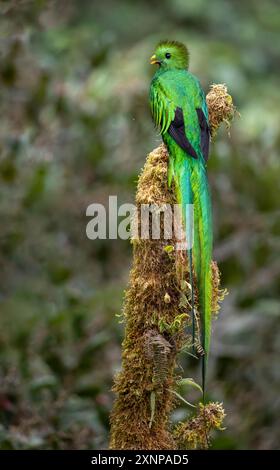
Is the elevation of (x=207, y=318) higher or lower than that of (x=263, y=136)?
lower

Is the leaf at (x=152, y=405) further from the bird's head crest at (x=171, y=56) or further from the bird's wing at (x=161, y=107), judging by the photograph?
the bird's head crest at (x=171, y=56)

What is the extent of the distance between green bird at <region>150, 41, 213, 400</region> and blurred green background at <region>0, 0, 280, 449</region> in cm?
148

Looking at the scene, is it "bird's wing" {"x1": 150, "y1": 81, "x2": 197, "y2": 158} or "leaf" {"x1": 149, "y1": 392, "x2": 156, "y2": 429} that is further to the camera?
"bird's wing" {"x1": 150, "y1": 81, "x2": 197, "y2": 158}

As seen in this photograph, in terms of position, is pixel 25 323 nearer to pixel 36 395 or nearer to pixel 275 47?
pixel 36 395

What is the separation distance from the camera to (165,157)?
10.1 feet

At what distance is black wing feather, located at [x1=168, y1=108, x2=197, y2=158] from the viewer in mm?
2988

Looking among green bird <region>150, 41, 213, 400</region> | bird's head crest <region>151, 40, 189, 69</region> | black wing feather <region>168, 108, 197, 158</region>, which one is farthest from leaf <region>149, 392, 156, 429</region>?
bird's head crest <region>151, 40, 189, 69</region>

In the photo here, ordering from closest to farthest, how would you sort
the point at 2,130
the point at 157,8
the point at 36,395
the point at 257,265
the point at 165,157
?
1. the point at 165,157
2. the point at 36,395
3. the point at 2,130
4. the point at 257,265
5. the point at 157,8

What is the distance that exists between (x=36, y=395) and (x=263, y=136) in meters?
2.79

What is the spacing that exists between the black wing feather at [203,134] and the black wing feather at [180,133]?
2.0 inches

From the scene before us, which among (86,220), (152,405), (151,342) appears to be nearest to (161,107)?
(151,342)

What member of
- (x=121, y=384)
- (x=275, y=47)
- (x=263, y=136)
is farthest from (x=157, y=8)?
(x=121, y=384)

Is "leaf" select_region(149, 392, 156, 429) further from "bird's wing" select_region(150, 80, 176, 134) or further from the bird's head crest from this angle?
the bird's head crest

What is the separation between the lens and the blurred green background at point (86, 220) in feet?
15.7
